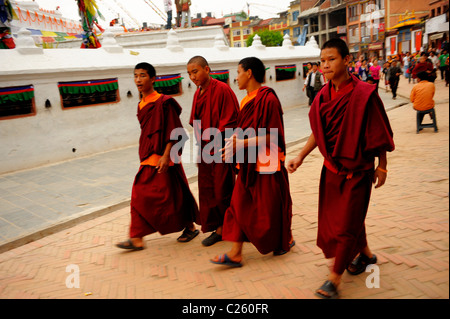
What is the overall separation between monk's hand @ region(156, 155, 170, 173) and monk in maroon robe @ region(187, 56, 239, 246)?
1.20ft

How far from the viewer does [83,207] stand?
5.47m

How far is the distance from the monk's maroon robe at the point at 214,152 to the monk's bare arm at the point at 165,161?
0.34 metres

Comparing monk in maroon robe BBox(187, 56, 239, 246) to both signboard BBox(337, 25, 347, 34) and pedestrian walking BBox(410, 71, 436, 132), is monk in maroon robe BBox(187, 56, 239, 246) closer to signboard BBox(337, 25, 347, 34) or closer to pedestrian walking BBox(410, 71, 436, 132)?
pedestrian walking BBox(410, 71, 436, 132)

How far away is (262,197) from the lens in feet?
10.7

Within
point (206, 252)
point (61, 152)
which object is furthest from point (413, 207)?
point (61, 152)

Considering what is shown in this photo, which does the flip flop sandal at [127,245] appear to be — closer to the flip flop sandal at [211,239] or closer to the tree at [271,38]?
the flip flop sandal at [211,239]

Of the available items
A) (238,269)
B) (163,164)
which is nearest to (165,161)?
(163,164)

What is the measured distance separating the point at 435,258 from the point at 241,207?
1.69m

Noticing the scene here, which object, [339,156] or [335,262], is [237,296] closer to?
[335,262]

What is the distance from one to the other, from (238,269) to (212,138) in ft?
4.35

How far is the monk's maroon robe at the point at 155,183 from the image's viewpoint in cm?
378

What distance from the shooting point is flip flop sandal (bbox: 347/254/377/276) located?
304 centimetres

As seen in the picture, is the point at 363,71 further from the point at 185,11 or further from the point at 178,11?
the point at 178,11

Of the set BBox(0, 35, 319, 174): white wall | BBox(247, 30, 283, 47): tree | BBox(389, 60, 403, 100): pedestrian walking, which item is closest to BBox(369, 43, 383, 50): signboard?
BBox(389, 60, 403, 100): pedestrian walking
